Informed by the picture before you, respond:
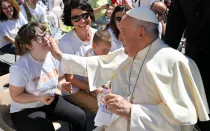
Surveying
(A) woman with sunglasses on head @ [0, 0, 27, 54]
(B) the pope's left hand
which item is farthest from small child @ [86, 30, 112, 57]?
(A) woman with sunglasses on head @ [0, 0, 27, 54]

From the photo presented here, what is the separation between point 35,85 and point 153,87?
114 cm

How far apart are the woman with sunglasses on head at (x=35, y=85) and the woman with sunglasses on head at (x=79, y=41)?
10.6 inches

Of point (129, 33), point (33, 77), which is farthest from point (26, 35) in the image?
point (129, 33)

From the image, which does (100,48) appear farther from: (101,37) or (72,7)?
(72,7)

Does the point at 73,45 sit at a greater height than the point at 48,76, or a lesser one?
greater

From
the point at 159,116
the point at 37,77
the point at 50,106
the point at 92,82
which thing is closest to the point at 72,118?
the point at 50,106

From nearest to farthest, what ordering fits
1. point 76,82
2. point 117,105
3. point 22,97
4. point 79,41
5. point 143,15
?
point 117,105 → point 143,15 → point 22,97 → point 76,82 → point 79,41

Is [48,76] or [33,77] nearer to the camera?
[33,77]

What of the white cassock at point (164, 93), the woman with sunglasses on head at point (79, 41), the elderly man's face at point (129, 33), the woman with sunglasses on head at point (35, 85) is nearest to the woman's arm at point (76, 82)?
the woman with sunglasses on head at point (79, 41)

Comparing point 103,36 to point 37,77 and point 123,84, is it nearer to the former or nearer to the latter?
point 37,77

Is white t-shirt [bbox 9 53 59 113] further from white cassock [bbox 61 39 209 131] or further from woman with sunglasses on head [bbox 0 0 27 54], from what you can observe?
woman with sunglasses on head [bbox 0 0 27 54]

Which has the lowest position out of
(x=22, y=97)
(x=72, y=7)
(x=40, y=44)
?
(x=22, y=97)

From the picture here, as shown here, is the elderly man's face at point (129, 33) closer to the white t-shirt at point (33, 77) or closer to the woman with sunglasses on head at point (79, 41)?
the white t-shirt at point (33, 77)

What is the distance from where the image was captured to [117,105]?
6.00ft
